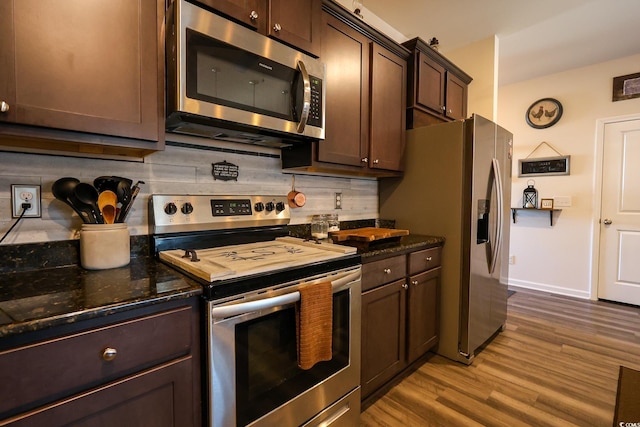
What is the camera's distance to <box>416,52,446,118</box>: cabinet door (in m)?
2.38

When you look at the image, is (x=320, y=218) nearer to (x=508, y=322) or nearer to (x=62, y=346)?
(x=62, y=346)

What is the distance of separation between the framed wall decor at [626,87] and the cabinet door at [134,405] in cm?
476

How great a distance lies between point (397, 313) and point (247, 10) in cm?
176

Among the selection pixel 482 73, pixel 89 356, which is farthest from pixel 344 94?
pixel 482 73

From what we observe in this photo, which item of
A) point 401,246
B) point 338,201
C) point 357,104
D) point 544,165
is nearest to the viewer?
point 401,246

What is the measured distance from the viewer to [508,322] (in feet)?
9.49

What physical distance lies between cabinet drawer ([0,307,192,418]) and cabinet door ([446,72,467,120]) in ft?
8.85

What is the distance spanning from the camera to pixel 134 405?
0.85 metres

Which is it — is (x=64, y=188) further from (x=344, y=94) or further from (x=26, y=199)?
(x=344, y=94)

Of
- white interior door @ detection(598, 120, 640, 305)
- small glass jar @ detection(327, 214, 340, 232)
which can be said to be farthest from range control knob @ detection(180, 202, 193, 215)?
white interior door @ detection(598, 120, 640, 305)

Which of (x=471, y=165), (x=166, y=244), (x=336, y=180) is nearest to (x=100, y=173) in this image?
(x=166, y=244)

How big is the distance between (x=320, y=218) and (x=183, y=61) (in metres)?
1.24

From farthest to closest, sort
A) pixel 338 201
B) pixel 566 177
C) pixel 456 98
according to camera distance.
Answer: pixel 566 177, pixel 456 98, pixel 338 201

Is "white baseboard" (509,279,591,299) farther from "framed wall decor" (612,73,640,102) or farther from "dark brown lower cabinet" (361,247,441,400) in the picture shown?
"dark brown lower cabinet" (361,247,441,400)
